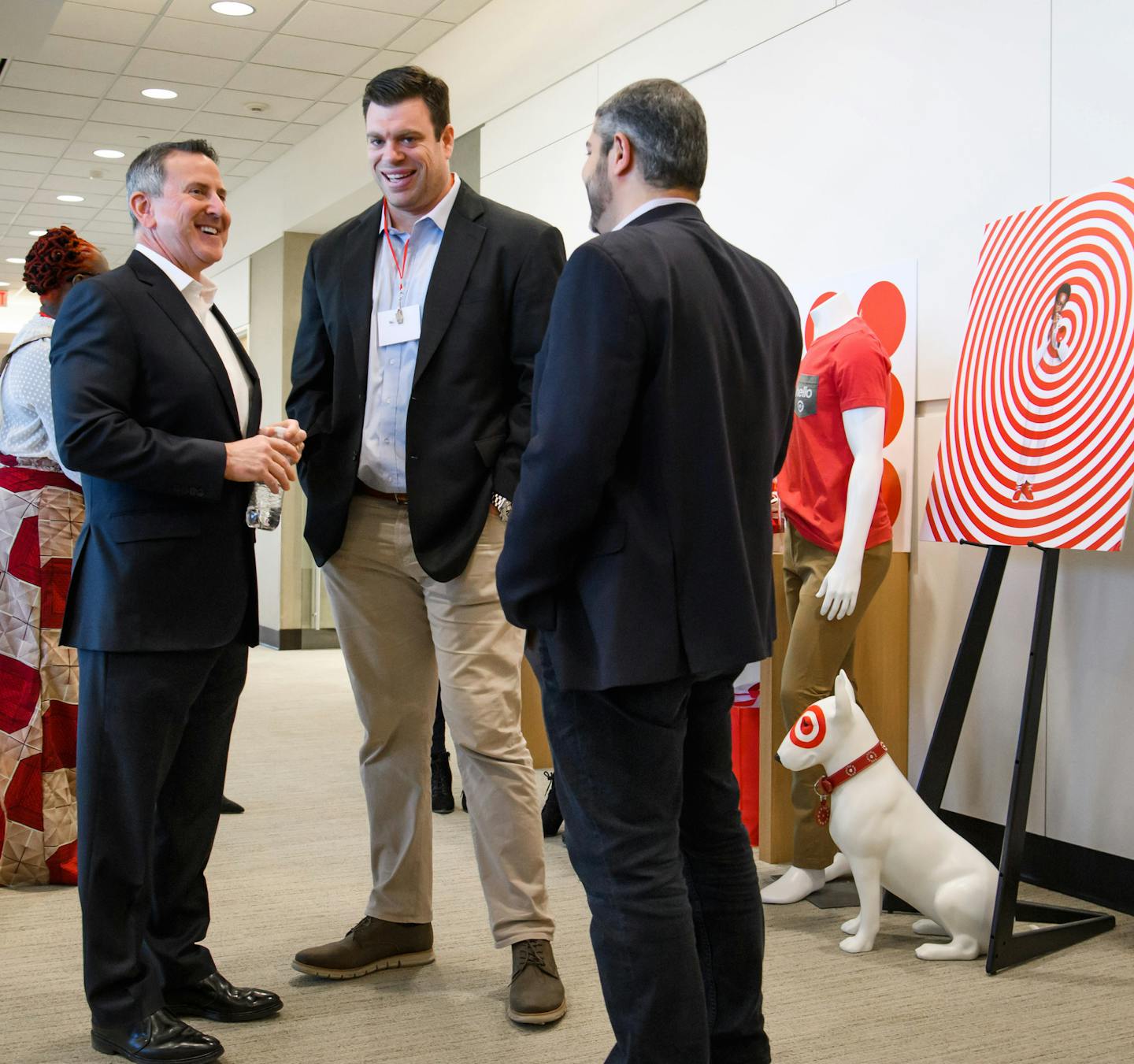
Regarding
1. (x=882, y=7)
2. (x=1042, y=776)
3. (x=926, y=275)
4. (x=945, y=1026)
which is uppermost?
(x=882, y=7)

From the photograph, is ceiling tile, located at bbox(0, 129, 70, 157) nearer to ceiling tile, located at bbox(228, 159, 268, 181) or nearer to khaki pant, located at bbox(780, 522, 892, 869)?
ceiling tile, located at bbox(228, 159, 268, 181)

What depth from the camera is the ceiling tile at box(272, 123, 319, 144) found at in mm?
8703

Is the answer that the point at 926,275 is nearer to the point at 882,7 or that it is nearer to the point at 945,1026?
the point at 882,7

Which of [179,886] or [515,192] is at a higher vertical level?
[515,192]

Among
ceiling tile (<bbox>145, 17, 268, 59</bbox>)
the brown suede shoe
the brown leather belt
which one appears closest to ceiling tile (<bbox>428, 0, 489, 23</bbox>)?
ceiling tile (<bbox>145, 17, 268, 59</bbox>)

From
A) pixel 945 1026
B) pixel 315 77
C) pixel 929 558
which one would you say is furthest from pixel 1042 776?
pixel 315 77

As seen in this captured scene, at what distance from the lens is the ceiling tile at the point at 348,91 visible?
24.9 feet

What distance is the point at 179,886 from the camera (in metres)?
2.18

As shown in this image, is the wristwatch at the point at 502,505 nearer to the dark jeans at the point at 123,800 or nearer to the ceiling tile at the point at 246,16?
the dark jeans at the point at 123,800

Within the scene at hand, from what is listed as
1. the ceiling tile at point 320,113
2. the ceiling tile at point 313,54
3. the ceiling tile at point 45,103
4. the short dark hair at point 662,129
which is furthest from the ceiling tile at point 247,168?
the short dark hair at point 662,129

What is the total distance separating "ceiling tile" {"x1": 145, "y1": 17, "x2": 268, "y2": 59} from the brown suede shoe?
19.0 ft

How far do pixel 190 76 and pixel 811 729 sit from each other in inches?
252

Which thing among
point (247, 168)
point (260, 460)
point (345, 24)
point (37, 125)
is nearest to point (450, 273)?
point (260, 460)

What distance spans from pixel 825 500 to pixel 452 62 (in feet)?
14.9
